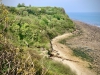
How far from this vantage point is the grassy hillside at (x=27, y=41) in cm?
882

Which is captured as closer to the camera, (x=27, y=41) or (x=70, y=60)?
(x=70, y=60)

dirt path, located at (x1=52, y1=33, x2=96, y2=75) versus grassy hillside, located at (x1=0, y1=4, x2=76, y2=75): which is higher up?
grassy hillside, located at (x1=0, y1=4, x2=76, y2=75)

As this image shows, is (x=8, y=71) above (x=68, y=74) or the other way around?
above

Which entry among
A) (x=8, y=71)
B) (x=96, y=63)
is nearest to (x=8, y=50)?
(x=8, y=71)

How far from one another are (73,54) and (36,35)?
4.24 meters

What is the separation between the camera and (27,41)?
2089 centimetres

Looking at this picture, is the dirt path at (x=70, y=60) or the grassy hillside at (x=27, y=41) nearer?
the grassy hillside at (x=27, y=41)

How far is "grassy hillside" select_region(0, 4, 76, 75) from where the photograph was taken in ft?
28.9

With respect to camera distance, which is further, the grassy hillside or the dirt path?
the dirt path

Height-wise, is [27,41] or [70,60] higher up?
[27,41]

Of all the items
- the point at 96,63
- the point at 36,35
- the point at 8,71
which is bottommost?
the point at 96,63

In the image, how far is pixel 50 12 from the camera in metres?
38.2

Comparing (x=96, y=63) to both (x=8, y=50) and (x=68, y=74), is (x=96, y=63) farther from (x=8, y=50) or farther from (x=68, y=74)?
(x=8, y=50)

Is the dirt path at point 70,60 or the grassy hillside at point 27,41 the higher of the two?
the grassy hillside at point 27,41
